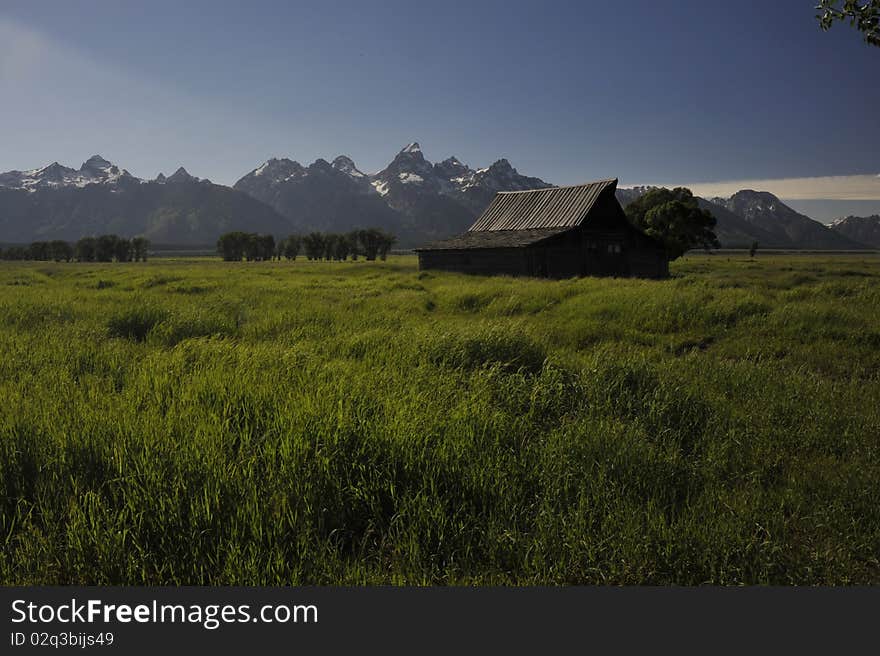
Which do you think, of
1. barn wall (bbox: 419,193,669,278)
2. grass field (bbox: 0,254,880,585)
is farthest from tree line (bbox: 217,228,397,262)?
grass field (bbox: 0,254,880,585)

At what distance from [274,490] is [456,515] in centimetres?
118

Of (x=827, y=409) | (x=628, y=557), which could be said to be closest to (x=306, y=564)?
(x=628, y=557)

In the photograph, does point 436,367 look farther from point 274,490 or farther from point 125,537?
point 125,537

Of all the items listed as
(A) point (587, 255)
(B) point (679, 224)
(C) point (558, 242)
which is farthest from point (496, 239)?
(B) point (679, 224)

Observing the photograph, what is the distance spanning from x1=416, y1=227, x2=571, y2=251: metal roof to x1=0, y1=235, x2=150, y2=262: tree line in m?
124

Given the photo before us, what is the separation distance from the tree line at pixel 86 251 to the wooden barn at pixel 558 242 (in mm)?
125142

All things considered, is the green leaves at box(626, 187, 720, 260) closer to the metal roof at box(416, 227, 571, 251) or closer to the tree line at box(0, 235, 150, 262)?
the metal roof at box(416, 227, 571, 251)

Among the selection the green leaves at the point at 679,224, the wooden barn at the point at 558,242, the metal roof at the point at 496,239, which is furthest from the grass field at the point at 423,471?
the green leaves at the point at 679,224

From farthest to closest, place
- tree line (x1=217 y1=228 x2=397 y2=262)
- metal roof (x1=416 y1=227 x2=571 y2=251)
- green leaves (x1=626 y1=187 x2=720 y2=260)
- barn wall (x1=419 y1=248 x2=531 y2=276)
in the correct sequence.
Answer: tree line (x1=217 y1=228 x2=397 y2=262) → green leaves (x1=626 y1=187 x2=720 y2=260) → barn wall (x1=419 y1=248 x2=531 y2=276) → metal roof (x1=416 y1=227 x2=571 y2=251)

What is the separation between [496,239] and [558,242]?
4570 millimetres

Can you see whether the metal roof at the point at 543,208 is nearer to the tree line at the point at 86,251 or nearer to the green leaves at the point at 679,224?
the green leaves at the point at 679,224

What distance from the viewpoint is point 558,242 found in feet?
104

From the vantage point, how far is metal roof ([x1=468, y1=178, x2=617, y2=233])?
33.2m

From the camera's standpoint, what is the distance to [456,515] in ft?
9.71
